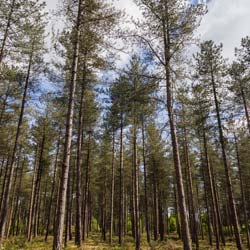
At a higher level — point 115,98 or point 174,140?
point 115,98

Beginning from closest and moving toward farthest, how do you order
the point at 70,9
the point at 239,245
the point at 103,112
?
the point at 70,9 → the point at 239,245 → the point at 103,112

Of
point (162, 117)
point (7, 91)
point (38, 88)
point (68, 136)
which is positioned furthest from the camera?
point (7, 91)

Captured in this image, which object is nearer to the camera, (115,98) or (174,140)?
A: (174,140)

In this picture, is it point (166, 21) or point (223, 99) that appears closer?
point (166, 21)

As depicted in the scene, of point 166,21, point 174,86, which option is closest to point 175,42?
point 166,21

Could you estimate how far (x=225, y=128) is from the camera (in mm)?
15625

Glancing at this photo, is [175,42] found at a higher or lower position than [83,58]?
higher

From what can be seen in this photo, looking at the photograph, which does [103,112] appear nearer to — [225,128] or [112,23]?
[225,128]

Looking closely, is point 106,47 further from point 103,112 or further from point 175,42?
point 103,112

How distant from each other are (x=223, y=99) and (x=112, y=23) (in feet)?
32.7

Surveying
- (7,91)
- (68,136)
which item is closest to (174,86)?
(68,136)

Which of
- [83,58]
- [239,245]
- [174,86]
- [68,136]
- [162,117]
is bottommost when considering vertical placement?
[239,245]

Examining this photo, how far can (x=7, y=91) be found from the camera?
17.0 metres

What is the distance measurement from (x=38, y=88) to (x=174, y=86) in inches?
364
